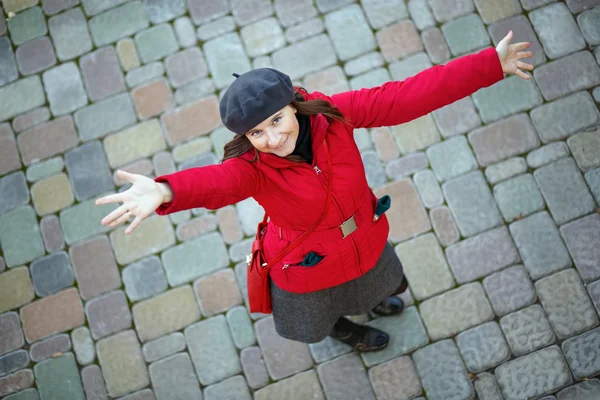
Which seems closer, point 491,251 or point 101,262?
point 491,251

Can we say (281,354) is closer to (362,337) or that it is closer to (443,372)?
(362,337)

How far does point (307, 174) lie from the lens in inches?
91.2

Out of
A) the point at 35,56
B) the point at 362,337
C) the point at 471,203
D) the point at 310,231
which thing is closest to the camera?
the point at 310,231

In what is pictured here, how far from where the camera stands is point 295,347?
148 inches

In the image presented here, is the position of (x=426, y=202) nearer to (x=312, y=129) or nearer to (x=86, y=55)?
(x=312, y=129)

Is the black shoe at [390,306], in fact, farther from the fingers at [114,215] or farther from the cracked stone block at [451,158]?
the fingers at [114,215]

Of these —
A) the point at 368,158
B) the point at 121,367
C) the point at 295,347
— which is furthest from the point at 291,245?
the point at 121,367

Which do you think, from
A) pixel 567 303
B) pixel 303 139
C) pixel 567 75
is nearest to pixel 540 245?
pixel 567 303

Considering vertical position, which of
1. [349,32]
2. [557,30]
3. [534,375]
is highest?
[349,32]

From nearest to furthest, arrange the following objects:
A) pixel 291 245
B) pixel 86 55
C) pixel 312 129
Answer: pixel 312 129
pixel 291 245
pixel 86 55

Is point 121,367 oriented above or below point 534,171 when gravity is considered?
below

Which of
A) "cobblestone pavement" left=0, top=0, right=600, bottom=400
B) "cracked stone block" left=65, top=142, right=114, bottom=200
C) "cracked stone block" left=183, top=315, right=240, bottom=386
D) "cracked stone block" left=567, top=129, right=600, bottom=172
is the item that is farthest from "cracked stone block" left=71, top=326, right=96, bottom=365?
"cracked stone block" left=567, top=129, right=600, bottom=172

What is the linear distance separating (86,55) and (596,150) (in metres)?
4.14

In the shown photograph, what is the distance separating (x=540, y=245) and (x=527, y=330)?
0.61m
